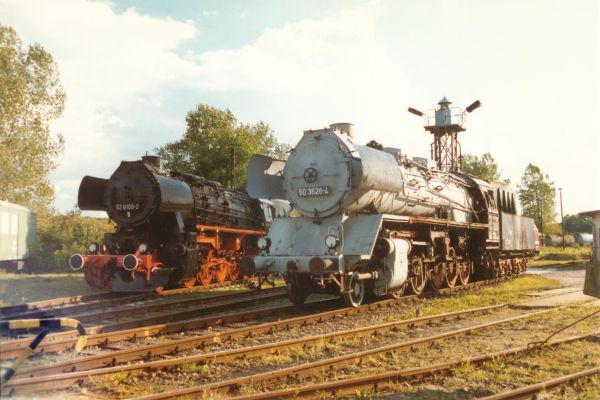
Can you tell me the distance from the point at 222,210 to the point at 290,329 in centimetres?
822

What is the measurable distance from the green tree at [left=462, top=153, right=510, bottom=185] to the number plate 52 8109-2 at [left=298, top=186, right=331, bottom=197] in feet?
200

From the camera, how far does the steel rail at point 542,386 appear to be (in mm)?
5155

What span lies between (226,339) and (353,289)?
3.32m

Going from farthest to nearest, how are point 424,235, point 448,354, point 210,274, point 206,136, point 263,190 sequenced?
point 206,136, point 210,274, point 424,235, point 263,190, point 448,354

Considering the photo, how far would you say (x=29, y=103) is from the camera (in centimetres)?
1706

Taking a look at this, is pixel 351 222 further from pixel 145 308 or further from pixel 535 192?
pixel 535 192

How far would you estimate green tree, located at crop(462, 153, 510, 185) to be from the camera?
69.0 meters

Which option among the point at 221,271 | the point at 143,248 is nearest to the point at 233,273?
the point at 221,271

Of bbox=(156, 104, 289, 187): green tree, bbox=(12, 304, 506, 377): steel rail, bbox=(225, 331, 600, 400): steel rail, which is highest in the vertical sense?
bbox=(156, 104, 289, 187): green tree

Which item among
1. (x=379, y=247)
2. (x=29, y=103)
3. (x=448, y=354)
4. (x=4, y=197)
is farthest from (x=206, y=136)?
(x=448, y=354)

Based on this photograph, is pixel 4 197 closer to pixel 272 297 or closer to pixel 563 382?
pixel 272 297

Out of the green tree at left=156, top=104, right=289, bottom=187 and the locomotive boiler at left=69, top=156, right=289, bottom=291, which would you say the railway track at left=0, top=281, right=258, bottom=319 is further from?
the green tree at left=156, top=104, right=289, bottom=187

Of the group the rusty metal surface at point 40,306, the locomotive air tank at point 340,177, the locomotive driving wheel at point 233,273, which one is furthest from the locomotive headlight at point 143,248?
the locomotive driving wheel at point 233,273

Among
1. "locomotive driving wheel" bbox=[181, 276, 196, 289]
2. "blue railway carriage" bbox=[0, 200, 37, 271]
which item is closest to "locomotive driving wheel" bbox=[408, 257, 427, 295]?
"locomotive driving wheel" bbox=[181, 276, 196, 289]
